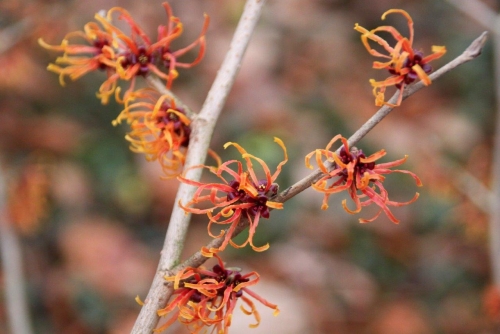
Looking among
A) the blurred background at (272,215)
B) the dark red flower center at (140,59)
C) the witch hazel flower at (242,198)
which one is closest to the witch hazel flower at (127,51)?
the dark red flower center at (140,59)

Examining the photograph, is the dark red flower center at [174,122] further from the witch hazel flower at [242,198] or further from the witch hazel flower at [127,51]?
Answer: the witch hazel flower at [242,198]

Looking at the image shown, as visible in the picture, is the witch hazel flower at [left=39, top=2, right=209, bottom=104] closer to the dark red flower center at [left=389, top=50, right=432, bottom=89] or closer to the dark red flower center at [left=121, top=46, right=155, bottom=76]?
the dark red flower center at [left=121, top=46, right=155, bottom=76]

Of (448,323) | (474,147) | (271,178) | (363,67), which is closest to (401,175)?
(474,147)

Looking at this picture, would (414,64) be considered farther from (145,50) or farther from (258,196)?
(145,50)

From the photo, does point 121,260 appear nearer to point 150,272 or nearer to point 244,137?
point 150,272

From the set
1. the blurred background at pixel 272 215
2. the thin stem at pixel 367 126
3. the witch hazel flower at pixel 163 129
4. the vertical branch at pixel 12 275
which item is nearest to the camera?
the thin stem at pixel 367 126

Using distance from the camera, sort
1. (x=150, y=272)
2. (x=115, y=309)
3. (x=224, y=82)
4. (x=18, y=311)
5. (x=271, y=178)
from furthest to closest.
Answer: (x=150, y=272) → (x=115, y=309) → (x=18, y=311) → (x=224, y=82) → (x=271, y=178)
